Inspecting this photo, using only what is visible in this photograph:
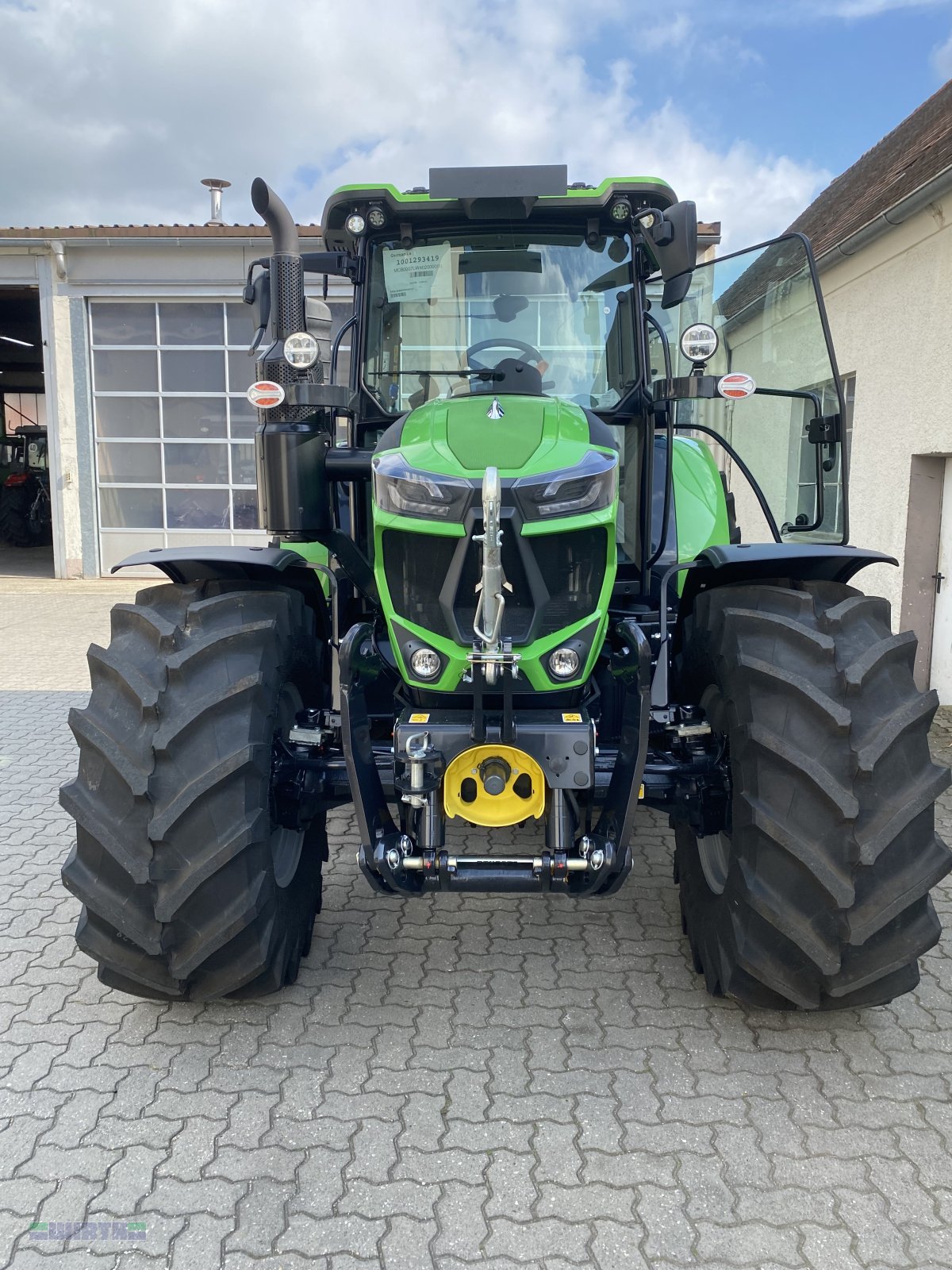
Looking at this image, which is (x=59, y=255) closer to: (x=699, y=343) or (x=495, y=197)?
(x=495, y=197)

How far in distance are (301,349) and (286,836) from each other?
1.54 meters

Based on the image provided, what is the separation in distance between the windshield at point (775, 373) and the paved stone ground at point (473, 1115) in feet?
6.59

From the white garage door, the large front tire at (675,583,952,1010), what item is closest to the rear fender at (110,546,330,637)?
the large front tire at (675,583,952,1010)

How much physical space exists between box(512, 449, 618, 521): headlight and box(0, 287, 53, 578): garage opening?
46.1ft

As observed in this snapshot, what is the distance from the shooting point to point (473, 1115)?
2.54 metres

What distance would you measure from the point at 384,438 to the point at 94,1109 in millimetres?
2037

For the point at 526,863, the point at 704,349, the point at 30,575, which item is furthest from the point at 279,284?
the point at 30,575

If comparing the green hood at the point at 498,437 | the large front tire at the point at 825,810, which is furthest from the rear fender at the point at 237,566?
the large front tire at the point at 825,810

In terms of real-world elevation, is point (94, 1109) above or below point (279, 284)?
below

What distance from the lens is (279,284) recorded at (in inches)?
118

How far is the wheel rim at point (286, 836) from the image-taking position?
9.73 ft

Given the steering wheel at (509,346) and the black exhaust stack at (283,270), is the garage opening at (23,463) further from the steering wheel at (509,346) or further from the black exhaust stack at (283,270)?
the black exhaust stack at (283,270)

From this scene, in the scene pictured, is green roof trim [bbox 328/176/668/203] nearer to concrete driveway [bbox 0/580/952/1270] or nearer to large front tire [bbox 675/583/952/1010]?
large front tire [bbox 675/583/952/1010]

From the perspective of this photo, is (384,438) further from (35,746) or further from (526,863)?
(35,746)
